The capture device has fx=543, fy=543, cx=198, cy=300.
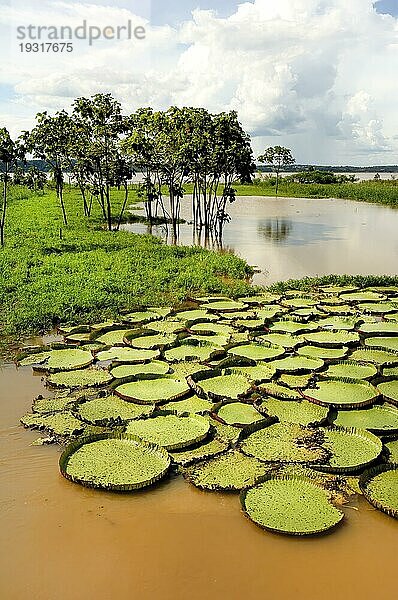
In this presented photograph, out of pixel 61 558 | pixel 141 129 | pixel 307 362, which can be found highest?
pixel 141 129

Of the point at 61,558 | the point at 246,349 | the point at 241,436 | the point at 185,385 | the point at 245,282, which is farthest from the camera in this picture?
the point at 245,282

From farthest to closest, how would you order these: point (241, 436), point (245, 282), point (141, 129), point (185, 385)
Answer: point (141, 129) < point (245, 282) < point (185, 385) < point (241, 436)

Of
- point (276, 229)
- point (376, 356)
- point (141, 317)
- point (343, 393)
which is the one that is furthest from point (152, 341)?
point (276, 229)

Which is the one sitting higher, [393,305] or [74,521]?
[393,305]

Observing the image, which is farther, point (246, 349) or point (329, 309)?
point (329, 309)

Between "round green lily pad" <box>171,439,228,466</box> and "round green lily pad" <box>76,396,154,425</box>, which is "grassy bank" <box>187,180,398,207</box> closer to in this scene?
"round green lily pad" <box>76,396,154,425</box>

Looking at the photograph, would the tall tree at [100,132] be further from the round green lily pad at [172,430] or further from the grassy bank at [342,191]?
the grassy bank at [342,191]

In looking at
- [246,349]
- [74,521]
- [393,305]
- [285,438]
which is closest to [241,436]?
[285,438]

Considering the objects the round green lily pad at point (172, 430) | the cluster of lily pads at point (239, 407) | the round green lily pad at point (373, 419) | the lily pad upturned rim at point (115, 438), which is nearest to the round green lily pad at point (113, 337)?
the cluster of lily pads at point (239, 407)

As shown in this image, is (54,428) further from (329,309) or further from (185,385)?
(329,309)
